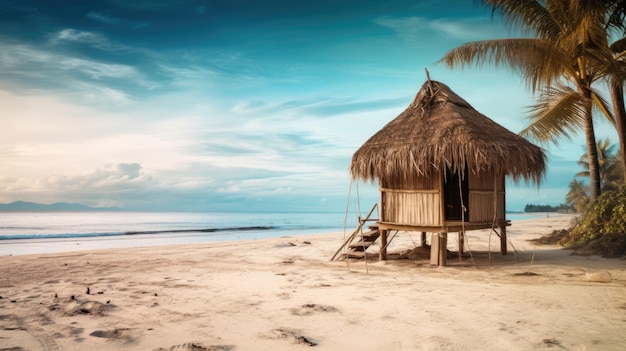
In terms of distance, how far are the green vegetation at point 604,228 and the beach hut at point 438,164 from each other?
2185 mm

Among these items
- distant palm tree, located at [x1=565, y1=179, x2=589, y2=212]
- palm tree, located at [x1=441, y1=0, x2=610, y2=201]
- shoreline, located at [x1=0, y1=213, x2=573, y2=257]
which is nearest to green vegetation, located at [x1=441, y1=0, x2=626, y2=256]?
palm tree, located at [x1=441, y1=0, x2=610, y2=201]

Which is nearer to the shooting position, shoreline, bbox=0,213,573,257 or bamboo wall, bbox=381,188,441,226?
bamboo wall, bbox=381,188,441,226

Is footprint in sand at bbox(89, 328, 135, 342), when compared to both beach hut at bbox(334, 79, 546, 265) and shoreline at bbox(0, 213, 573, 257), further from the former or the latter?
shoreline at bbox(0, 213, 573, 257)

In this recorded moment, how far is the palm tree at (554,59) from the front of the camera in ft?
40.0

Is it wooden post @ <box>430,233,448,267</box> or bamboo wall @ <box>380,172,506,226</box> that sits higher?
bamboo wall @ <box>380,172,506,226</box>

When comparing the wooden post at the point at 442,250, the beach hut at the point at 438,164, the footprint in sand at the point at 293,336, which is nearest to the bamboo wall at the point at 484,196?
the beach hut at the point at 438,164

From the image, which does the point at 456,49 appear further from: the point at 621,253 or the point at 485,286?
the point at 485,286

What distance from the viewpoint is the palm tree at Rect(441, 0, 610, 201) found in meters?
12.2

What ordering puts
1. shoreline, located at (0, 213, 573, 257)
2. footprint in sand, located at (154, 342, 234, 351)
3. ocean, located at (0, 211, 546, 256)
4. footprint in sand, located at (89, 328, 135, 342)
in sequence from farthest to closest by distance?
ocean, located at (0, 211, 546, 256) → shoreline, located at (0, 213, 573, 257) → footprint in sand, located at (89, 328, 135, 342) → footprint in sand, located at (154, 342, 234, 351)

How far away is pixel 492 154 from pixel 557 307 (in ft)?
13.8

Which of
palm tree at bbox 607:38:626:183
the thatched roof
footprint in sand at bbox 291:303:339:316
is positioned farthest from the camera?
palm tree at bbox 607:38:626:183

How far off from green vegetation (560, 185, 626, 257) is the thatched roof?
220 centimetres

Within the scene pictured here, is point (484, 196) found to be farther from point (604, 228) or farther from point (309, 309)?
point (309, 309)

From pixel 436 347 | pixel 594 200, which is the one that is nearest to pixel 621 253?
pixel 594 200
